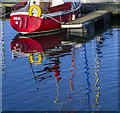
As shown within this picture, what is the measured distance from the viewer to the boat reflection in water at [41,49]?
1860cm

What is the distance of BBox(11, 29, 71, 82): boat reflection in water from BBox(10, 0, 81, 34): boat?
64 centimetres

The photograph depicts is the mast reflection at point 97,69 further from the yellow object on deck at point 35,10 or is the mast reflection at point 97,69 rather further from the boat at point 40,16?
the yellow object on deck at point 35,10

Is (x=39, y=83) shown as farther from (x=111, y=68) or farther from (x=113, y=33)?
(x=113, y=33)

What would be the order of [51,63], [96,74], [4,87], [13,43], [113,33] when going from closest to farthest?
[4,87] → [96,74] → [51,63] → [13,43] → [113,33]

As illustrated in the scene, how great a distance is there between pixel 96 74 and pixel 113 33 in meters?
11.8

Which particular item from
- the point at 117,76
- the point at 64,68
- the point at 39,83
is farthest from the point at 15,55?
the point at 117,76

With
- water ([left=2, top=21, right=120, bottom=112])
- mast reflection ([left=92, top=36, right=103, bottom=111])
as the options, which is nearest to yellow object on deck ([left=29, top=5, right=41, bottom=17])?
water ([left=2, top=21, right=120, bottom=112])

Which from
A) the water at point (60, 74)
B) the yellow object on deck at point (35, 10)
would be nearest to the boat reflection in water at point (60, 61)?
the water at point (60, 74)

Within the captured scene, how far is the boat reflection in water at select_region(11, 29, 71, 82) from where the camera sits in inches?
732

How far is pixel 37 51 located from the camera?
76.3ft

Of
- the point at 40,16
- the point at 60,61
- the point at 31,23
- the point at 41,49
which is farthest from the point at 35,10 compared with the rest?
the point at 60,61

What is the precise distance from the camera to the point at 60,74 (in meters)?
17.6

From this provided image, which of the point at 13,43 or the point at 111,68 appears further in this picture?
the point at 13,43

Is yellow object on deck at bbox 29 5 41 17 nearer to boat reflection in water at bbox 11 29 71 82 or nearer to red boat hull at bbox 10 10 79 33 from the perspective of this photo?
red boat hull at bbox 10 10 79 33
